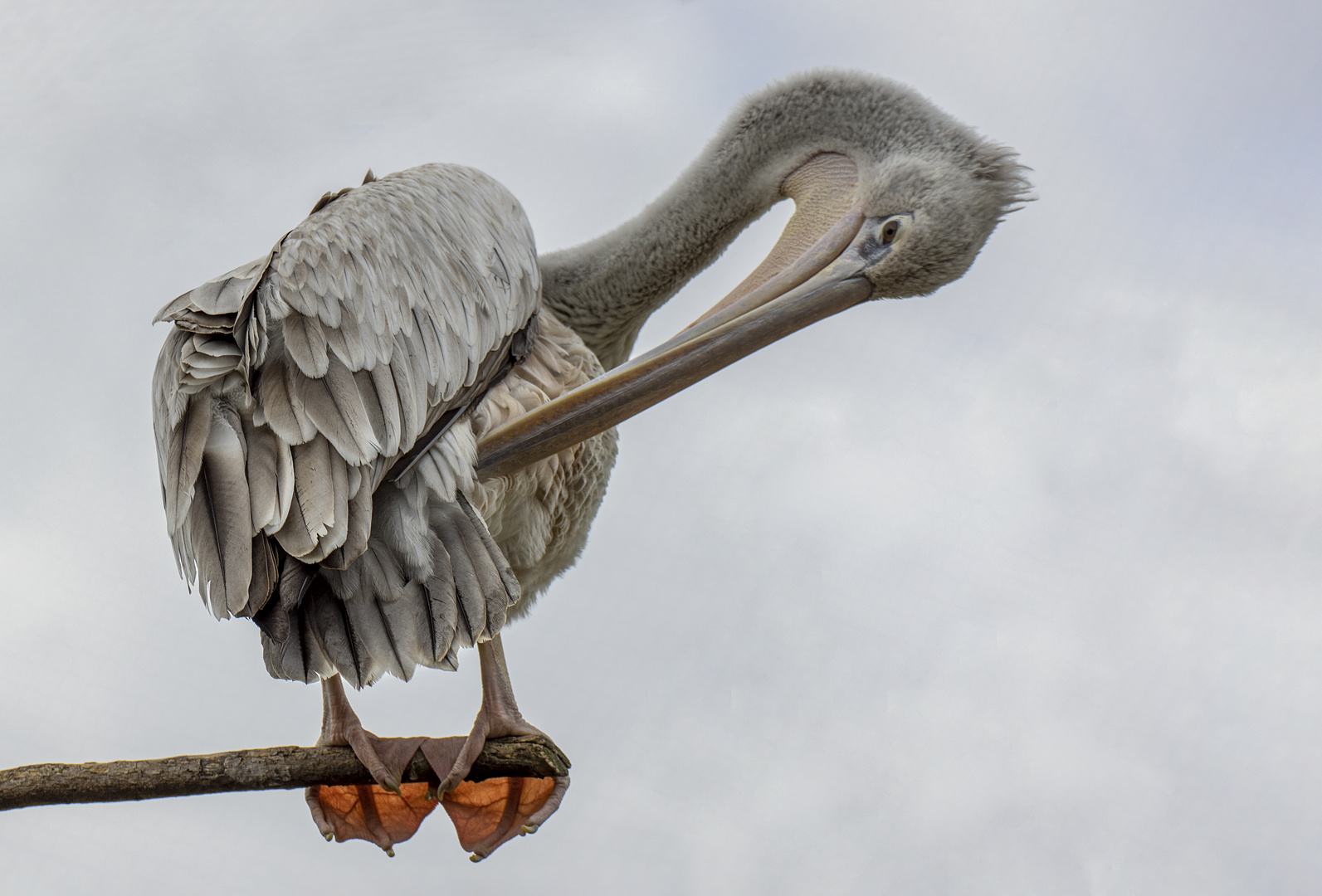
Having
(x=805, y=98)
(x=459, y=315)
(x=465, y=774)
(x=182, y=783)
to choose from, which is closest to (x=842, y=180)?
(x=805, y=98)

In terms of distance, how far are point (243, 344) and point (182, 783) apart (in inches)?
32.5

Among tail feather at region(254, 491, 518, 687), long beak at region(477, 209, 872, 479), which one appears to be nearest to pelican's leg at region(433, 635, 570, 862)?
tail feather at region(254, 491, 518, 687)

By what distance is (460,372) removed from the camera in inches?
84.8

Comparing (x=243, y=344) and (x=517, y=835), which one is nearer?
(x=243, y=344)

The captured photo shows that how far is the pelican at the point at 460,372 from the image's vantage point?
6.03 feet

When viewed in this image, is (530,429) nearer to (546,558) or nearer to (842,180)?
(546,558)

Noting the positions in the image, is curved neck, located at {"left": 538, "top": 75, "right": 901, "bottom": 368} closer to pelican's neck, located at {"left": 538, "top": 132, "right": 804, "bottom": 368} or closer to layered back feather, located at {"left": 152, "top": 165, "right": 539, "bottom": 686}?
pelican's neck, located at {"left": 538, "top": 132, "right": 804, "bottom": 368}

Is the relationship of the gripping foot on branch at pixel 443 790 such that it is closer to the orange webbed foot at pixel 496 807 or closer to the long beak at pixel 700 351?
the orange webbed foot at pixel 496 807

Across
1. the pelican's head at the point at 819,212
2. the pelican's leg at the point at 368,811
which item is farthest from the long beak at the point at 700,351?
the pelican's leg at the point at 368,811

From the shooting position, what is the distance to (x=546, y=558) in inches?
113

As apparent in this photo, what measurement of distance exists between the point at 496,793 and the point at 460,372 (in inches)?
38.6

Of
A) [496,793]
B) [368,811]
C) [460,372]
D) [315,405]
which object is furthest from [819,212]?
[368,811]

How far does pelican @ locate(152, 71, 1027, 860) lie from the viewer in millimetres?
1838

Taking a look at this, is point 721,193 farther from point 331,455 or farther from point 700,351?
point 331,455
